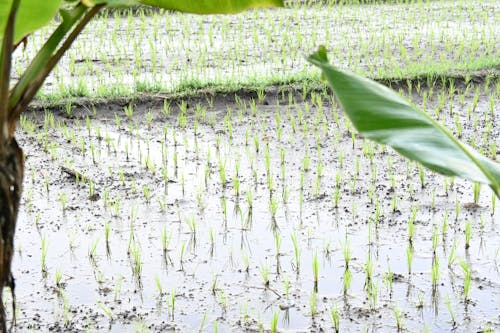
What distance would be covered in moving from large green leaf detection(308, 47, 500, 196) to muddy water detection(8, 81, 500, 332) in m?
1.28

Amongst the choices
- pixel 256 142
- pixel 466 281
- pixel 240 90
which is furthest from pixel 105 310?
pixel 240 90

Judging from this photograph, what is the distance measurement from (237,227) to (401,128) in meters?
2.08

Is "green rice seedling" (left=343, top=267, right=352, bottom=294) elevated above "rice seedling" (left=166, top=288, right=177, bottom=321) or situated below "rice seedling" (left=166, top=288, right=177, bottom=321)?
above

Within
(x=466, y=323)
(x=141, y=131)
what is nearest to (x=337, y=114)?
(x=141, y=131)

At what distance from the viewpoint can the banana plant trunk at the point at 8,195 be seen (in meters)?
1.22

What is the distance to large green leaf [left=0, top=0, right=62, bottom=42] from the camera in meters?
1.46

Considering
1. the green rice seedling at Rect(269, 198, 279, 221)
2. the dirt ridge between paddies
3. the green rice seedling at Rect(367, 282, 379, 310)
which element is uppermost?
the dirt ridge between paddies

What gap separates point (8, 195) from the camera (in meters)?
1.22

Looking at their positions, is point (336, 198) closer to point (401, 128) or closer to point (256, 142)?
point (256, 142)

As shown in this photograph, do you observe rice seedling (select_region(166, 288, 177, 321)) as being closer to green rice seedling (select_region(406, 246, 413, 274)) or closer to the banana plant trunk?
green rice seedling (select_region(406, 246, 413, 274))

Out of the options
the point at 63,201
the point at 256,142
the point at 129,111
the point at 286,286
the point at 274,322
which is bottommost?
the point at 274,322

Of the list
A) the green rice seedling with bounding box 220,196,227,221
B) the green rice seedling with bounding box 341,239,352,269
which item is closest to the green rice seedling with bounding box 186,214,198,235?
the green rice seedling with bounding box 220,196,227,221

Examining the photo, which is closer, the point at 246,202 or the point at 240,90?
the point at 246,202

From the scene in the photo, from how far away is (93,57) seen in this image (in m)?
6.03
